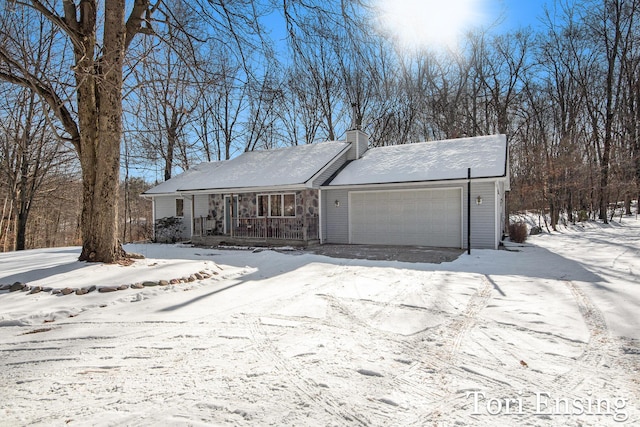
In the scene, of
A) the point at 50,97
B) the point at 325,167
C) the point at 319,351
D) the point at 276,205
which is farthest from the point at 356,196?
the point at 319,351

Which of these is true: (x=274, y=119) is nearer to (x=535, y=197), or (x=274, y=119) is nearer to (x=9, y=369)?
(x=535, y=197)

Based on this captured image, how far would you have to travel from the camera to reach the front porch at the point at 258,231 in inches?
553

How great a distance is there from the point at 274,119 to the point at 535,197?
55.9 feet

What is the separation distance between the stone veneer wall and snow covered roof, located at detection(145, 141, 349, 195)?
2.06 feet

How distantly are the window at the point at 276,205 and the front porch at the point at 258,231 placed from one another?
32 cm

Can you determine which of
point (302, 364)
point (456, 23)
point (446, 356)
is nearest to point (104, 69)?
point (456, 23)

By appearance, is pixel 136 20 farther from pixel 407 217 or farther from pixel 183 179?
pixel 183 179

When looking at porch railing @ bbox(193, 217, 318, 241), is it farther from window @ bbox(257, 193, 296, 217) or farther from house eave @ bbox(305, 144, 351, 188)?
house eave @ bbox(305, 144, 351, 188)

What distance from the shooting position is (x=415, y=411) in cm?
246

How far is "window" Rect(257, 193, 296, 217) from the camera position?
1470 cm

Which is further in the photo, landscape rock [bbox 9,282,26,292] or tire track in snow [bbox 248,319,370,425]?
landscape rock [bbox 9,282,26,292]

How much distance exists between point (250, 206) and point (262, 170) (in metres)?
1.81

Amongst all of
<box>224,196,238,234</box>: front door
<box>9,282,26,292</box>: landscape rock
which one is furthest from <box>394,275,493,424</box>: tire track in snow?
<box>224,196,238,234</box>: front door

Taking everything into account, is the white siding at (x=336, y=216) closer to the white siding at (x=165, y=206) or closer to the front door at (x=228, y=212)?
the front door at (x=228, y=212)
